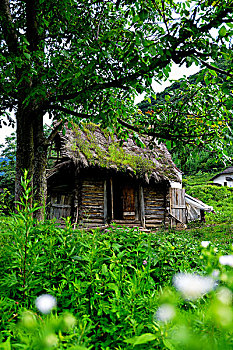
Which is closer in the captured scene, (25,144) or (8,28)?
(8,28)

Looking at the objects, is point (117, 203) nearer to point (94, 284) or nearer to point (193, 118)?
point (193, 118)

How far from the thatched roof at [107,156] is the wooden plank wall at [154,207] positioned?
3.34 feet

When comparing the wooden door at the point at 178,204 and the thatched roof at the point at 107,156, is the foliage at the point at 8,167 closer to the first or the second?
the thatched roof at the point at 107,156

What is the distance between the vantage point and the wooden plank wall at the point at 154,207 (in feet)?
42.8

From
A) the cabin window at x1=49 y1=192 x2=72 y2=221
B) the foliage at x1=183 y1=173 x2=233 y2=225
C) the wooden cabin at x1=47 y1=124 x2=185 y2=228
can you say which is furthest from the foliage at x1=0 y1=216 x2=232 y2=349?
the foliage at x1=183 y1=173 x2=233 y2=225

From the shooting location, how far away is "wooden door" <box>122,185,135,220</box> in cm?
1266

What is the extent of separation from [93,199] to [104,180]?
3.37ft

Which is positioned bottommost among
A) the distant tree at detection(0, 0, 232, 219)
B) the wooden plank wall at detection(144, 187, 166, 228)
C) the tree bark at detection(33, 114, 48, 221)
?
the wooden plank wall at detection(144, 187, 166, 228)

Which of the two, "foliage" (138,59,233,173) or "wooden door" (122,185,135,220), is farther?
"wooden door" (122,185,135,220)

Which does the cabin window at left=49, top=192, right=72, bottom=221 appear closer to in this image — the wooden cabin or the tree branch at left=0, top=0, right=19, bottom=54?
the wooden cabin

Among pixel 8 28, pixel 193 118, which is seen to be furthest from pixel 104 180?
pixel 8 28

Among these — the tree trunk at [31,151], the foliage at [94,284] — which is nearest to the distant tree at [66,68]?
the tree trunk at [31,151]

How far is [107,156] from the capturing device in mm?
11586

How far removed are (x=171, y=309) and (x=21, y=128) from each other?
499cm
